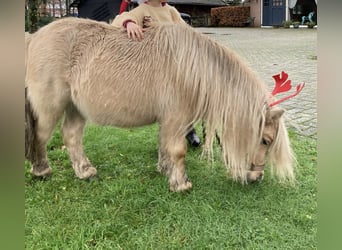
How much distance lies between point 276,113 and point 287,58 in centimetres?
680

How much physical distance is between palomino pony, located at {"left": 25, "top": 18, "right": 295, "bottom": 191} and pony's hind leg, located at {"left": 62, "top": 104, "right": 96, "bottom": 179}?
0.90 feet

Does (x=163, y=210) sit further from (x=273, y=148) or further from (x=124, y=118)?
(x=273, y=148)

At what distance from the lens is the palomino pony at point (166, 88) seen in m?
2.18

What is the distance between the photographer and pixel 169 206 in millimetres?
Answer: 2191

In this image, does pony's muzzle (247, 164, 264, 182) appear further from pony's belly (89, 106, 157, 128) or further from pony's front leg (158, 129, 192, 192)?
pony's belly (89, 106, 157, 128)

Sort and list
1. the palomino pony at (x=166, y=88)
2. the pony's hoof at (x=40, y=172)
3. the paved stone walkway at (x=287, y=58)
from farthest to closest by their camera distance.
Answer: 1. the paved stone walkway at (x=287, y=58)
2. the pony's hoof at (x=40, y=172)
3. the palomino pony at (x=166, y=88)

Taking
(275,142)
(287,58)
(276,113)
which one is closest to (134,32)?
(276,113)

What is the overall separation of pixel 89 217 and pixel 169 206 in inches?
20.5

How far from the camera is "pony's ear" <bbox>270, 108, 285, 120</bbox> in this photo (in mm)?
2072

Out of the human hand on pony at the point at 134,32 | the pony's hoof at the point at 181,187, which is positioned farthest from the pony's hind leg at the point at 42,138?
the pony's hoof at the point at 181,187

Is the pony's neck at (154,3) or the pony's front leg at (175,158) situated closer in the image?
the pony's front leg at (175,158)

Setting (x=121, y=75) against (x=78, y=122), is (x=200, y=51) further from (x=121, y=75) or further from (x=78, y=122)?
(x=78, y=122)

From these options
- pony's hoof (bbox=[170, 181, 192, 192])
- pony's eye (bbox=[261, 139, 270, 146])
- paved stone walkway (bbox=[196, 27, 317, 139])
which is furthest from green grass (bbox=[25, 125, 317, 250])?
paved stone walkway (bbox=[196, 27, 317, 139])

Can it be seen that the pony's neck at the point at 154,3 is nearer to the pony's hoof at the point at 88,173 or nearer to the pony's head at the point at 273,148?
the pony's head at the point at 273,148
